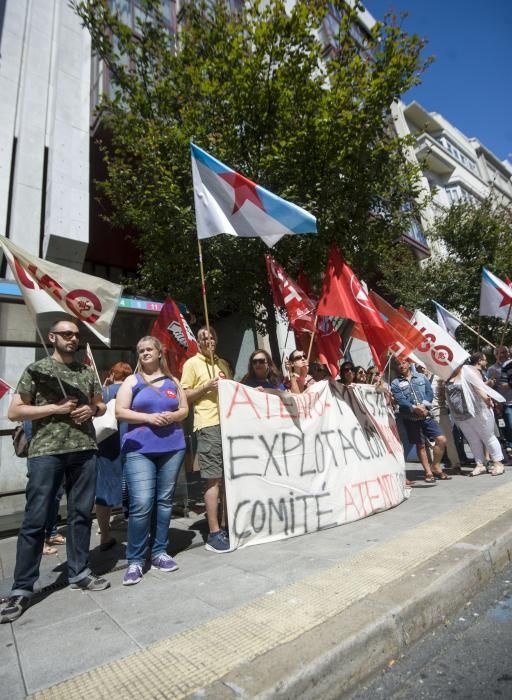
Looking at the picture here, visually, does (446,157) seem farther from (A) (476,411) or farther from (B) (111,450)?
(B) (111,450)

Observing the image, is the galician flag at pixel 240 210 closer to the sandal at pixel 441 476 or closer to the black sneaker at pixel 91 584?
the black sneaker at pixel 91 584

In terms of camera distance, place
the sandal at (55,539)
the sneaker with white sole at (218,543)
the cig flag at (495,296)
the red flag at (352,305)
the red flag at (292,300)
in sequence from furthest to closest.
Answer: the cig flag at (495,296) < the red flag at (292,300) < the red flag at (352,305) < the sandal at (55,539) < the sneaker with white sole at (218,543)

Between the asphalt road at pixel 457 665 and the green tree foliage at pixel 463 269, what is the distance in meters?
12.4

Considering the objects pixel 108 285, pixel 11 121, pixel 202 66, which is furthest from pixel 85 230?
pixel 108 285

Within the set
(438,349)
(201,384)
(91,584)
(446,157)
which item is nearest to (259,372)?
(201,384)

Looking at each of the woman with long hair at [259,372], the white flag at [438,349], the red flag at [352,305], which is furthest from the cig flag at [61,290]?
the white flag at [438,349]

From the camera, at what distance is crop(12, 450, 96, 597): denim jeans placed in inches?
106

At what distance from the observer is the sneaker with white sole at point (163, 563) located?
3.19m

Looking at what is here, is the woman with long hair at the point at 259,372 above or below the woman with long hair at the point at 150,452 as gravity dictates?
above

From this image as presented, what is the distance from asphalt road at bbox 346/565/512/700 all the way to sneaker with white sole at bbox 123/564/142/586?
1771 millimetres

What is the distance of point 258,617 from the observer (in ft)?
7.15

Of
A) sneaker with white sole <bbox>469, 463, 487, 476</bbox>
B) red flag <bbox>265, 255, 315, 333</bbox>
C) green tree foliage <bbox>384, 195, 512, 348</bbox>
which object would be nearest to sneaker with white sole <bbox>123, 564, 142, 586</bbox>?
red flag <bbox>265, 255, 315, 333</bbox>

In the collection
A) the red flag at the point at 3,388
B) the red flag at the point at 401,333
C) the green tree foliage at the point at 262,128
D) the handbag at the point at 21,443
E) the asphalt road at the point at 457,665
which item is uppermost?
the green tree foliage at the point at 262,128

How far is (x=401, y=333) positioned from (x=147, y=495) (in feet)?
14.1
